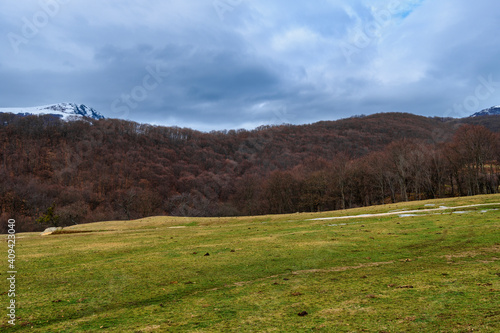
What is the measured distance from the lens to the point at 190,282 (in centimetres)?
1238

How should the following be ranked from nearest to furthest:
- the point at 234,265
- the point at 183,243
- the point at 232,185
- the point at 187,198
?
1. the point at 234,265
2. the point at 183,243
3. the point at 187,198
4. the point at 232,185

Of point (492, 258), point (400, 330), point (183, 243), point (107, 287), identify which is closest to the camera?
point (400, 330)

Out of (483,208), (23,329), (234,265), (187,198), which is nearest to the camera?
(23,329)

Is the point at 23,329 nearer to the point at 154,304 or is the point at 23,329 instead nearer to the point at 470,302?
the point at 154,304

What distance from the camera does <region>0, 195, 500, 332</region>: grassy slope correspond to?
25.6ft

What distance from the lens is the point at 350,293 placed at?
32.1 feet

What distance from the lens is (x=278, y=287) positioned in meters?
11.1

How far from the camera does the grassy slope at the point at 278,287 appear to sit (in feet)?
25.6

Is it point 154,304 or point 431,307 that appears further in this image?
point 154,304

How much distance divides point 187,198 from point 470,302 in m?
135

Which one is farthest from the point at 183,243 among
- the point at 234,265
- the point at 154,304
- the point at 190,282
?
the point at 154,304

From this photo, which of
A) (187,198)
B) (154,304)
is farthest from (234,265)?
(187,198)

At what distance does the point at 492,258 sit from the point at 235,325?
11555 millimetres

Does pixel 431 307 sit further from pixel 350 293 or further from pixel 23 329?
pixel 23 329
